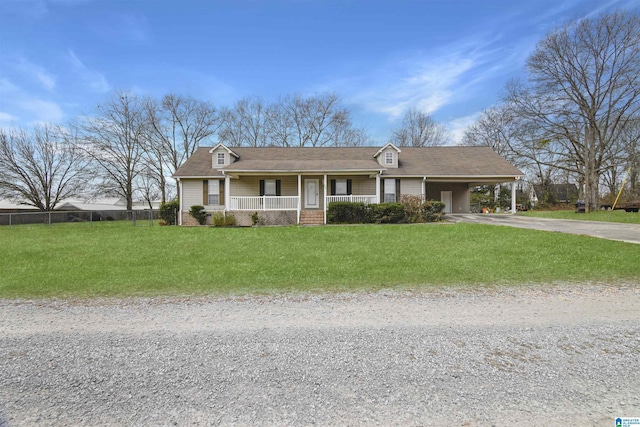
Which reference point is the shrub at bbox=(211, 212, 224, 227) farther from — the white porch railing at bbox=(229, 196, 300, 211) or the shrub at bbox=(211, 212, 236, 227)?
the white porch railing at bbox=(229, 196, 300, 211)

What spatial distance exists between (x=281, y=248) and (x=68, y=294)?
548 centimetres

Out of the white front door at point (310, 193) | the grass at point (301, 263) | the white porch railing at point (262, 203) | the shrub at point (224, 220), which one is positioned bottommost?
the grass at point (301, 263)

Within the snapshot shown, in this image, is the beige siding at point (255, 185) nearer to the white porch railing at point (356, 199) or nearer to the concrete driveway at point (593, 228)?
the white porch railing at point (356, 199)

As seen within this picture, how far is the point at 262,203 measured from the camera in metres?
18.9

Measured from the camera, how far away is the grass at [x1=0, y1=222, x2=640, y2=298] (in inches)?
232

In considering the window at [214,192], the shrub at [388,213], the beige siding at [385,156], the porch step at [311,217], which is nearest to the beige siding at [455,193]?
the beige siding at [385,156]

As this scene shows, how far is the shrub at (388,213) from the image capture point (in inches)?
671

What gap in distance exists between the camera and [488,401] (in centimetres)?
243

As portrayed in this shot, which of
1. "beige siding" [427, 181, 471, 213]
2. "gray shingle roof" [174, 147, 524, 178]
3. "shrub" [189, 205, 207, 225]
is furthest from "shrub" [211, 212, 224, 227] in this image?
"beige siding" [427, 181, 471, 213]

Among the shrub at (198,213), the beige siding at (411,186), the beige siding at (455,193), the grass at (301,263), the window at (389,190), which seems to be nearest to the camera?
the grass at (301,263)

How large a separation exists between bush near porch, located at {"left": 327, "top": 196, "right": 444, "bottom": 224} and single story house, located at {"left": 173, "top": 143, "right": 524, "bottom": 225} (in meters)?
0.91

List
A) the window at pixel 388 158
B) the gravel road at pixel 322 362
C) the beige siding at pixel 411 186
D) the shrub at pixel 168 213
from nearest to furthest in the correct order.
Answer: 1. the gravel road at pixel 322 362
2. the shrub at pixel 168 213
3. the beige siding at pixel 411 186
4. the window at pixel 388 158

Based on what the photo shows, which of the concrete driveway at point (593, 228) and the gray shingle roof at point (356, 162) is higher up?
the gray shingle roof at point (356, 162)

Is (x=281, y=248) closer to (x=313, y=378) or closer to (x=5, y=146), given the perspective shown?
(x=313, y=378)
